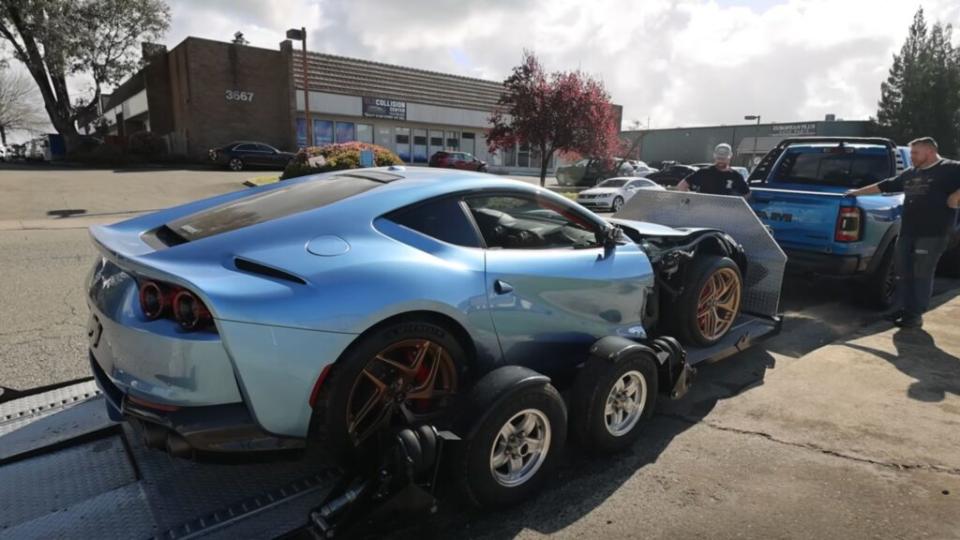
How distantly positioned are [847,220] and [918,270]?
834 millimetres

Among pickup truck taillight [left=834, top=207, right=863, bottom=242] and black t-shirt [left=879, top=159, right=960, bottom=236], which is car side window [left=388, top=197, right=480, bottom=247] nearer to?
pickup truck taillight [left=834, top=207, right=863, bottom=242]

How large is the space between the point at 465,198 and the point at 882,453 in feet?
9.12

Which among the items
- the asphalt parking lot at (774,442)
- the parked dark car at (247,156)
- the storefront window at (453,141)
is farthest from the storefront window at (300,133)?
the asphalt parking lot at (774,442)

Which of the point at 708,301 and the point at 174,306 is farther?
the point at 708,301

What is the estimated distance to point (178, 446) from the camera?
2246mm

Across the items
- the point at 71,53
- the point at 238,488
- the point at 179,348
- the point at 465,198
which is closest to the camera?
the point at 179,348

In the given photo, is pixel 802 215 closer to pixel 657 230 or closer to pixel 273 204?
pixel 657 230

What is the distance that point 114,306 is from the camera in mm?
2441

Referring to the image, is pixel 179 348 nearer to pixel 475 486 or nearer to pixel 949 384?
pixel 475 486

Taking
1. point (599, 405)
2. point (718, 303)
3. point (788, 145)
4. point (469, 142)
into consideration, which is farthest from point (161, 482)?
point (469, 142)

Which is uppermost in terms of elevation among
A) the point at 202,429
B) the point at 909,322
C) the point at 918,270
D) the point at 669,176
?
the point at 669,176

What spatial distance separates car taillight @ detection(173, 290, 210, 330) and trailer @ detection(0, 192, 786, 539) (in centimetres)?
56

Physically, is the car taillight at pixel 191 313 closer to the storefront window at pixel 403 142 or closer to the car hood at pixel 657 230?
the car hood at pixel 657 230

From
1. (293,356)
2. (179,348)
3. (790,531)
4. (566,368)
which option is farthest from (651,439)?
(179,348)
